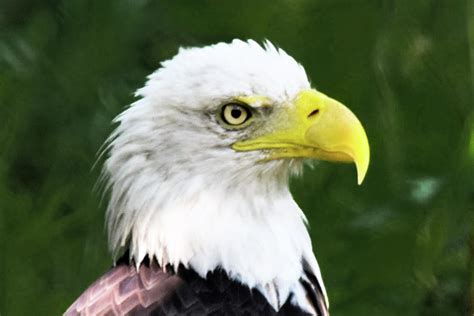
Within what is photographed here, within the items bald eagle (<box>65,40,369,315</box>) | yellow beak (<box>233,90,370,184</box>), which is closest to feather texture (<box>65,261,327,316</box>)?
bald eagle (<box>65,40,369,315</box>)

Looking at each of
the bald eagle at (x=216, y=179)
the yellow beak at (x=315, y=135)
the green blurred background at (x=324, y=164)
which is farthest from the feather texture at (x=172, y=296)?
the green blurred background at (x=324, y=164)

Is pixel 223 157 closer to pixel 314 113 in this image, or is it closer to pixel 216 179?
pixel 216 179

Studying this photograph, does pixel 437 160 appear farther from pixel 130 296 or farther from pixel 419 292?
pixel 130 296

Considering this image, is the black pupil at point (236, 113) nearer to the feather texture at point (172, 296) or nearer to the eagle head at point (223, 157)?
the eagle head at point (223, 157)

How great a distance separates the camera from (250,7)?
3109 millimetres

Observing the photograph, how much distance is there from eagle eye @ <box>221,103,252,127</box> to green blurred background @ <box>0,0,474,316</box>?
885 mm

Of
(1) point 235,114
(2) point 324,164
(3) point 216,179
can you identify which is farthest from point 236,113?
(2) point 324,164

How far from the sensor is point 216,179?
2186mm

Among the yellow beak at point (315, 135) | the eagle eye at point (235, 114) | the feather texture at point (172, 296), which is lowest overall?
the feather texture at point (172, 296)

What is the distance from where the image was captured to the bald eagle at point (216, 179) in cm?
213

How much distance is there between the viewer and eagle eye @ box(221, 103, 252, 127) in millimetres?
2135

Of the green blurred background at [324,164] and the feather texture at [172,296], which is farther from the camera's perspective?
the green blurred background at [324,164]

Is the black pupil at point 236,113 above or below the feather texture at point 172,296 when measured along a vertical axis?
above

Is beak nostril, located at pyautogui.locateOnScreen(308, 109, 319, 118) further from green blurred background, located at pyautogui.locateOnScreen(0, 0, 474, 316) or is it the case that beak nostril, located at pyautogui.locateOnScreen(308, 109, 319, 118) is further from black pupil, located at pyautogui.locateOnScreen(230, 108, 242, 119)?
green blurred background, located at pyautogui.locateOnScreen(0, 0, 474, 316)
